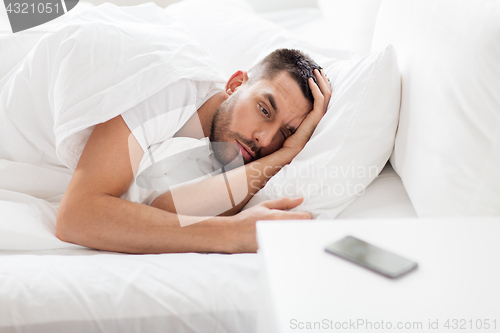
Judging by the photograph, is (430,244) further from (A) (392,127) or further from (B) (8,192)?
(B) (8,192)

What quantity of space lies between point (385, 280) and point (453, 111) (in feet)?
1.27

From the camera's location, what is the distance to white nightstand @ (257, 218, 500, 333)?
342mm

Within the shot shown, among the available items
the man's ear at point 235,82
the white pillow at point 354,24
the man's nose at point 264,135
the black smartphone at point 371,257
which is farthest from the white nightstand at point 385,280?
the white pillow at point 354,24

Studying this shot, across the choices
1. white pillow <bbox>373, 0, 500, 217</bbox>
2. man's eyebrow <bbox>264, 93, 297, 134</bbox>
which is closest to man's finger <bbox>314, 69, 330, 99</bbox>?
man's eyebrow <bbox>264, 93, 297, 134</bbox>

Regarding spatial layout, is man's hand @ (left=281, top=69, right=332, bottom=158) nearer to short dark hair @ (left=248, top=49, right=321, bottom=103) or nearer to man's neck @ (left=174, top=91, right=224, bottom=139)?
short dark hair @ (left=248, top=49, right=321, bottom=103)

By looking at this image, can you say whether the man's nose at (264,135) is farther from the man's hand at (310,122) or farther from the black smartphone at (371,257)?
the black smartphone at (371,257)

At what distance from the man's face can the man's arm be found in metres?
0.23

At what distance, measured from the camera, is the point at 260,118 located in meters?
0.98

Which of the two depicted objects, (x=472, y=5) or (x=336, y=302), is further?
(x=472, y=5)

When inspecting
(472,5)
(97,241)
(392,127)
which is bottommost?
(97,241)

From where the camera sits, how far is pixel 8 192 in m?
0.88

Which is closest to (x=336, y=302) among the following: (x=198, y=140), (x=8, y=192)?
(x=198, y=140)

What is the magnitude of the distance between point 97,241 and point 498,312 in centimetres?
65

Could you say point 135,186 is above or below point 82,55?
below
